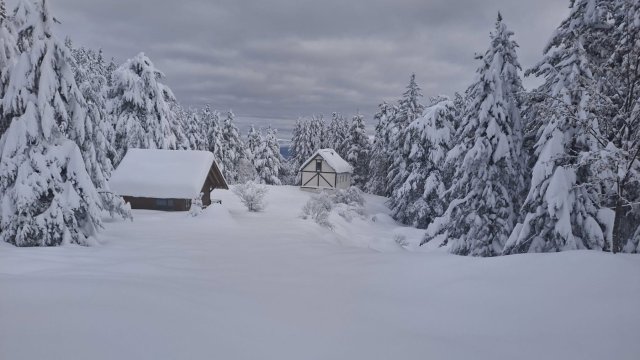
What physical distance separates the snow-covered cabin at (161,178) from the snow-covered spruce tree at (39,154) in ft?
41.0

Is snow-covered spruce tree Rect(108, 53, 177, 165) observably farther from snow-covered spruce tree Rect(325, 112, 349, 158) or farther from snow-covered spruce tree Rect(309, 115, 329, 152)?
snow-covered spruce tree Rect(309, 115, 329, 152)

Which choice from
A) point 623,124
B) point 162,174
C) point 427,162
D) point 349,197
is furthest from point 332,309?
point 349,197

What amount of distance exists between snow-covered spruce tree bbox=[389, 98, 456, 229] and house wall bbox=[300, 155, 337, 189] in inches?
747

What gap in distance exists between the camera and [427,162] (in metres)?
34.2

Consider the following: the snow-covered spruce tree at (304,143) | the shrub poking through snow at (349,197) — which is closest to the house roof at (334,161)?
the shrub poking through snow at (349,197)

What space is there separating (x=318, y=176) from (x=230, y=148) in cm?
1453

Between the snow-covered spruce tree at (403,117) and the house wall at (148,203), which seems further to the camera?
the snow-covered spruce tree at (403,117)

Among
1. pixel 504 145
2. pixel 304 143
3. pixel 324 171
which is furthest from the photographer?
pixel 304 143

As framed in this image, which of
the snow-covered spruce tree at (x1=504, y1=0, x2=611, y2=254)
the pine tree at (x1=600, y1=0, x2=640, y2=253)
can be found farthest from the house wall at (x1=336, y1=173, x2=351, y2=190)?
the pine tree at (x1=600, y1=0, x2=640, y2=253)

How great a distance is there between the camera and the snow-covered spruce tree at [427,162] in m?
32.1

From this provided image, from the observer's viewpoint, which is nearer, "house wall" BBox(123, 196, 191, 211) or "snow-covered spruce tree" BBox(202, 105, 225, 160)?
"house wall" BBox(123, 196, 191, 211)

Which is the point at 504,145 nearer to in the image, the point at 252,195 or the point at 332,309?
the point at 332,309

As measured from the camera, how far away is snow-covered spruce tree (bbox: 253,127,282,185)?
2606 inches

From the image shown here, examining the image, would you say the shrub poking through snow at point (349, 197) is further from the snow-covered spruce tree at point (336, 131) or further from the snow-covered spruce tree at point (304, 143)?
the snow-covered spruce tree at point (304, 143)
